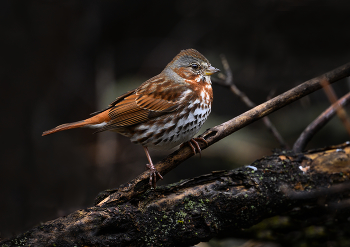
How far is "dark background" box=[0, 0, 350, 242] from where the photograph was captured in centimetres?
536

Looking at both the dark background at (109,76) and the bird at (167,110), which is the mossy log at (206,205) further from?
the dark background at (109,76)

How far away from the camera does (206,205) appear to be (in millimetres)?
2488

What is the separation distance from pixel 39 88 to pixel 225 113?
369cm

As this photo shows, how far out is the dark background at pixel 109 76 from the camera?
5359 millimetres

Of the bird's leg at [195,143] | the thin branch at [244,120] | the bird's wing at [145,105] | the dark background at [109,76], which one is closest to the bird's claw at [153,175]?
the thin branch at [244,120]

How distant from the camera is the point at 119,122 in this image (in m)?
3.06

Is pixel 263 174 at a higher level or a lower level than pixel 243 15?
lower

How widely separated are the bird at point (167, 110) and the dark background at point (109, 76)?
2333 millimetres

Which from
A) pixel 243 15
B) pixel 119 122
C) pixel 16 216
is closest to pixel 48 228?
pixel 119 122

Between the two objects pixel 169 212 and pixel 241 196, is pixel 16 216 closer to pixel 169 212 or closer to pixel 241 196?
pixel 169 212

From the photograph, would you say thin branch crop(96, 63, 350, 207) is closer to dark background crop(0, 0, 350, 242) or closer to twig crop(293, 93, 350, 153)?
twig crop(293, 93, 350, 153)

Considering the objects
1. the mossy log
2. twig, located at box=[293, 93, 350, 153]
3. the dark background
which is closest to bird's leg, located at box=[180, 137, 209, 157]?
the mossy log

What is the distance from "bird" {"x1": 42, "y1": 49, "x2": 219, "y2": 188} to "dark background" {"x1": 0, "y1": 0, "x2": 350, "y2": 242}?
233cm

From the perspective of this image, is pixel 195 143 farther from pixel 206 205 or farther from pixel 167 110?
pixel 206 205
